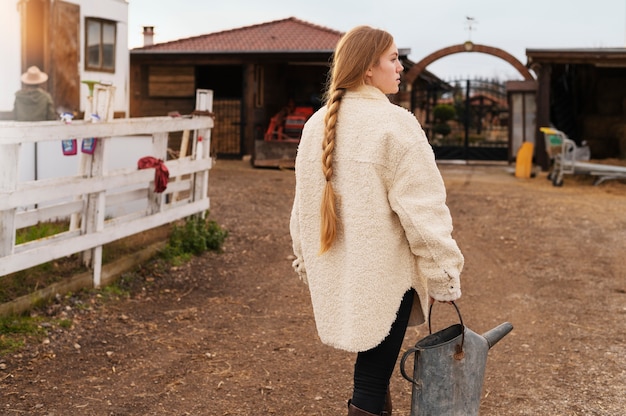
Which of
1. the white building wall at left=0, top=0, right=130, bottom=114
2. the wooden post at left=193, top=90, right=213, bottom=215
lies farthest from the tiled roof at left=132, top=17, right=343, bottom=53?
the wooden post at left=193, top=90, right=213, bottom=215

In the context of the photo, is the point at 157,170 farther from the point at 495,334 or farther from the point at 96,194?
the point at 495,334

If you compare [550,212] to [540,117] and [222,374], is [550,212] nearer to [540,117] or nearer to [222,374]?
[540,117]

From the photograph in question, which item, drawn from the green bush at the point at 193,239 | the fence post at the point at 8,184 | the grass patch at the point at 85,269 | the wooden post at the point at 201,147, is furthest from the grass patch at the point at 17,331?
the wooden post at the point at 201,147

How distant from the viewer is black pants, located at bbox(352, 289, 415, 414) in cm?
318

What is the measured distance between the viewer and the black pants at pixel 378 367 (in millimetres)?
3178

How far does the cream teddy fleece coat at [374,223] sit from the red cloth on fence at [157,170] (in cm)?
447

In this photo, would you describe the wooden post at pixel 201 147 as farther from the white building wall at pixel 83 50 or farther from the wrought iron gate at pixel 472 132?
the wrought iron gate at pixel 472 132

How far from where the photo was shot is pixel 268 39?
23109 millimetres

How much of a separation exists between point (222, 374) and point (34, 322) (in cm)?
137

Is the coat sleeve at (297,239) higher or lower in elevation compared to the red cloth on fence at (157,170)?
lower

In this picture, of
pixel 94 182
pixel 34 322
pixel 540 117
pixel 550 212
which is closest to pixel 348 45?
pixel 34 322

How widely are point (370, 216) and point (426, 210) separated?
0.19 metres

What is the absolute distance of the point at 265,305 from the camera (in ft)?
22.4

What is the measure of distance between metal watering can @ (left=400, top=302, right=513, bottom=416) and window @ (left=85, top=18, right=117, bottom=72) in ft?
55.1
